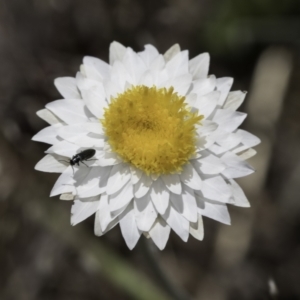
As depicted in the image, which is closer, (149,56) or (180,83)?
(180,83)

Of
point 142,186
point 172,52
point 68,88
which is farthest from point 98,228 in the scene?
point 172,52

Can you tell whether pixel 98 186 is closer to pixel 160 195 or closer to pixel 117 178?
pixel 117 178

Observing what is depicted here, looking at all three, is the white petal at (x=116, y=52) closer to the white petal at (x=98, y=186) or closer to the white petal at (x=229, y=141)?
the white petal at (x=98, y=186)

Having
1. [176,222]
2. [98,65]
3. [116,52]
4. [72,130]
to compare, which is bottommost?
[176,222]

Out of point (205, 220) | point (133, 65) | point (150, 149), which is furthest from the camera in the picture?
point (205, 220)

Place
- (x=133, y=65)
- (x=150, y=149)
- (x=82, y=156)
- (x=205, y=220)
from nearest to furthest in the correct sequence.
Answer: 1. (x=82, y=156)
2. (x=150, y=149)
3. (x=133, y=65)
4. (x=205, y=220)

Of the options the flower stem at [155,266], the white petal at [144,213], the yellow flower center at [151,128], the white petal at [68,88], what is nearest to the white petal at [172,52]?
the yellow flower center at [151,128]
